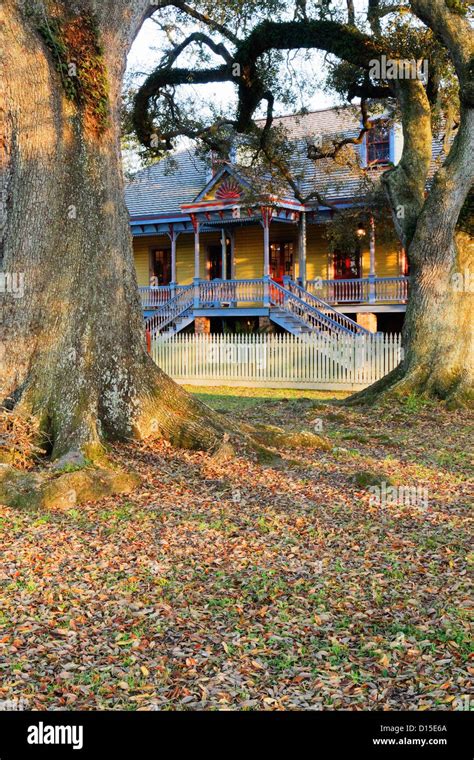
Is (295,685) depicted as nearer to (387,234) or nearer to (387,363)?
(387,363)

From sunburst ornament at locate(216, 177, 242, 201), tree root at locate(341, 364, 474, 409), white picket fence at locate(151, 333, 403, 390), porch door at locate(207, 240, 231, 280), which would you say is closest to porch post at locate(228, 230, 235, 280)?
porch door at locate(207, 240, 231, 280)

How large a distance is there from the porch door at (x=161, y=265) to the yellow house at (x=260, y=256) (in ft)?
0.15

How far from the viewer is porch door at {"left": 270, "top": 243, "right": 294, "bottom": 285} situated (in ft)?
108

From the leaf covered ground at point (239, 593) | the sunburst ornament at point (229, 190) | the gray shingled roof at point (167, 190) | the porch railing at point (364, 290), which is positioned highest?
the gray shingled roof at point (167, 190)

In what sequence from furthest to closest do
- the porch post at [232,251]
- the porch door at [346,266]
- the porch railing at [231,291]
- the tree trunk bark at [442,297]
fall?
1. the porch post at [232,251]
2. the porch door at [346,266]
3. the porch railing at [231,291]
4. the tree trunk bark at [442,297]

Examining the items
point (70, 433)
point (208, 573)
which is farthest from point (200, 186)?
point (208, 573)

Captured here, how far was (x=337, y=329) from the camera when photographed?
2602 cm

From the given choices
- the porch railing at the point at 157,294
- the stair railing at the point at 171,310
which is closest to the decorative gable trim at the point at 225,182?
the stair railing at the point at 171,310

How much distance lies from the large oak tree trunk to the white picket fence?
13.1 metres

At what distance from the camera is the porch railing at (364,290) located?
93.0 feet

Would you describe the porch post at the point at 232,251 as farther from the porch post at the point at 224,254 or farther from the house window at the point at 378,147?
the house window at the point at 378,147

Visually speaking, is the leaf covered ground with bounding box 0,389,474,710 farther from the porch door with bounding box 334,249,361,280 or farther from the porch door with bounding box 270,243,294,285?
the porch door with bounding box 270,243,294,285

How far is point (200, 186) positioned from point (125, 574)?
29860 millimetres

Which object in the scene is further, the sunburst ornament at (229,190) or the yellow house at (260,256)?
the sunburst ornament at (229,190)
